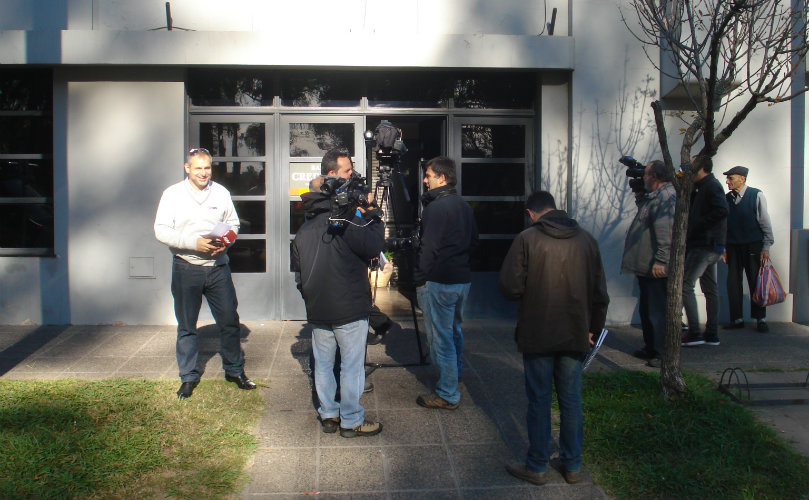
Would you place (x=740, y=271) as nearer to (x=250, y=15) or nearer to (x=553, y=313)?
(x=553, y=313)

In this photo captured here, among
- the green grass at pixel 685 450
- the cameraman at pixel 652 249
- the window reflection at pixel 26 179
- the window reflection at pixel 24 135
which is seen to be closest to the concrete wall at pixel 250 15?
the window reflection at pixel 24 135

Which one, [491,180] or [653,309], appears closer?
[653,309]

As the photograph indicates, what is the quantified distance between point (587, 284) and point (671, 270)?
1407 mm

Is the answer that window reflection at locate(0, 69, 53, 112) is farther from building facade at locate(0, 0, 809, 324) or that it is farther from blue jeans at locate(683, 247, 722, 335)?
blue jeans at locate(683, 247, 722, 335)

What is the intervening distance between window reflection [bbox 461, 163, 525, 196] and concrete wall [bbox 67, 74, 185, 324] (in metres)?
3.45

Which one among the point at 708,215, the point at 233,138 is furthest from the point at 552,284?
the point at 233,138

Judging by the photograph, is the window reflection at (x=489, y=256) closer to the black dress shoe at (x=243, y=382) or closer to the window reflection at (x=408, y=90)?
the window reflection at (x=408, y=90)

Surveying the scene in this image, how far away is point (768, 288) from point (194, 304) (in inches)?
237

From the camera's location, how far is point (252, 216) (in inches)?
334

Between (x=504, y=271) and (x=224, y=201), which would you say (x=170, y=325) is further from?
(x=504, y=271)

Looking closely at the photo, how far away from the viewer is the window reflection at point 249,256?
333 inches

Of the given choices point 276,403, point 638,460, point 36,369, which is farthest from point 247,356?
point 638,460

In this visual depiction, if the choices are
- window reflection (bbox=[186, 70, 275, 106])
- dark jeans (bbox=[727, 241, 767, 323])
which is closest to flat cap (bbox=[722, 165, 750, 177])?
dark jeans (bbox=[727, 241, 767, 323])

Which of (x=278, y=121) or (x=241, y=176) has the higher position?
(x=278, y=121)
